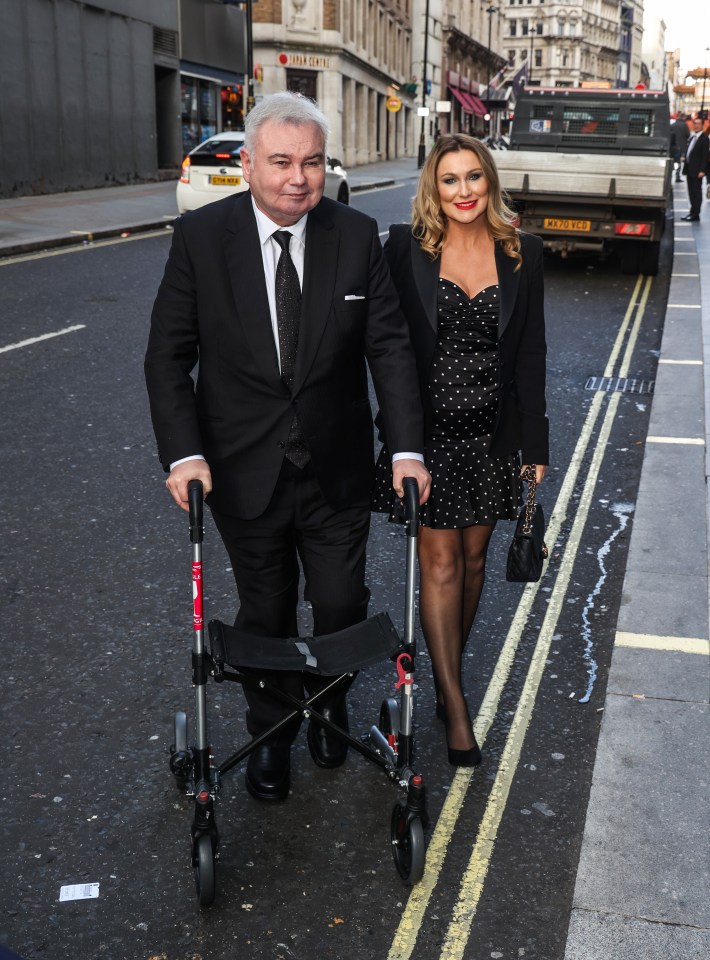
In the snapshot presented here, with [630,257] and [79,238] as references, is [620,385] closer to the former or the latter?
[630,257]

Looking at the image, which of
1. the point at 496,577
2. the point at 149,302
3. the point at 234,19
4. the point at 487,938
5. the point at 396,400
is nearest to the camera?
the point at 487,938

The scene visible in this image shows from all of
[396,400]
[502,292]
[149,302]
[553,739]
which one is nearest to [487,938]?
[553,739]

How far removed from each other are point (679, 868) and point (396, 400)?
1.49 metres

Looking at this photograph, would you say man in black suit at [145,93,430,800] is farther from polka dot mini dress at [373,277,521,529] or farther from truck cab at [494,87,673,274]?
truck cab at [494,87,673,274]

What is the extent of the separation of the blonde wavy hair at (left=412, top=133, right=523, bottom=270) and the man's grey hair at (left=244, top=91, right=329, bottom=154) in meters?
0.54

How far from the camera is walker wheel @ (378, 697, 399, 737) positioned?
347 cm

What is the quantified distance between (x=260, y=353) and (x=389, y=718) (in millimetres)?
1236

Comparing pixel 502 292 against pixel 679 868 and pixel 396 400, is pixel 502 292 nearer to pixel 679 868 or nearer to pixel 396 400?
pixel 396 400

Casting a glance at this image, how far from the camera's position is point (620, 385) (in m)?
9.09

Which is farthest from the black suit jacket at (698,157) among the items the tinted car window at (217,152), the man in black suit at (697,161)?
the tinted car window at (217,152)

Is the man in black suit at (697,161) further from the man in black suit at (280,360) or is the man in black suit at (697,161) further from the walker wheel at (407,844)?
the walker wheel at (407,844)

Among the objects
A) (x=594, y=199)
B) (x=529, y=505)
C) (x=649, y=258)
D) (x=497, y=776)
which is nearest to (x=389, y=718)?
(x=497, y=776)

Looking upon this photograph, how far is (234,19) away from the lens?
123 feet

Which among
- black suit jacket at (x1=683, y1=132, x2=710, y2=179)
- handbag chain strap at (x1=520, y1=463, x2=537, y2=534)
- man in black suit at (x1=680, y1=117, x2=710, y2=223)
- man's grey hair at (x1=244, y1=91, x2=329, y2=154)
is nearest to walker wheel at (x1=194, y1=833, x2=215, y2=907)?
handbag chain strap at (x1=520, y1=463, x2=537, y2=534)
